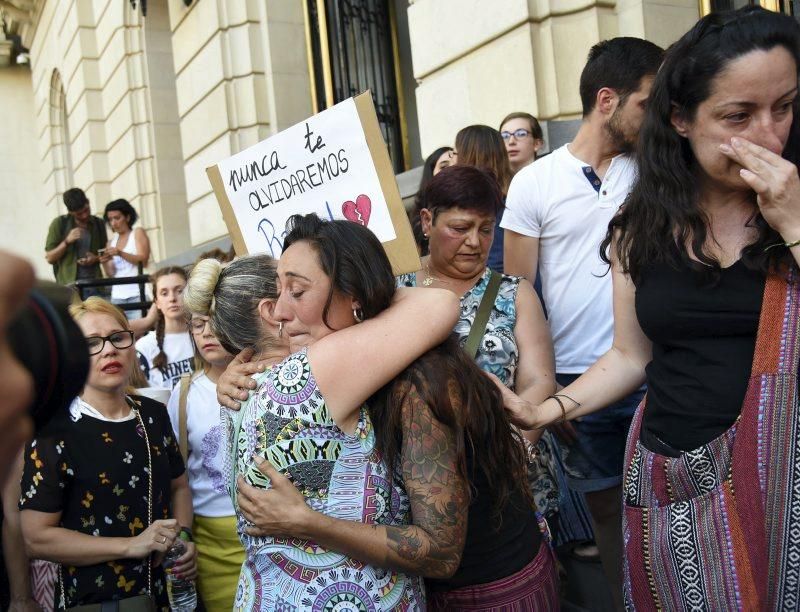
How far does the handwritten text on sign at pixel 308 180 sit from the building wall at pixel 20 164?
78.3 feet

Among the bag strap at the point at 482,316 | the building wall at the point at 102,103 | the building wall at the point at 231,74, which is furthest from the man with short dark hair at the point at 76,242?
the bag strap at the point at 482,316

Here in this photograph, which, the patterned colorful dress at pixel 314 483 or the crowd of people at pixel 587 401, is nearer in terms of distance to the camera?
the crowd of people at pixel 587 401

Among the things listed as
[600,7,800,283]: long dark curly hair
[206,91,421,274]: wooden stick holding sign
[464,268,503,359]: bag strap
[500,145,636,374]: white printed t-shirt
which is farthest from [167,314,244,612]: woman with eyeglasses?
[600,7,800,283]: long dark curly hair

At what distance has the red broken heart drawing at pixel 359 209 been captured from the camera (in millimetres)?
3076

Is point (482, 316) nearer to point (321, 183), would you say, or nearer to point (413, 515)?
point (321, 183)

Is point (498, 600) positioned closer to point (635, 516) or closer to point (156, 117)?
point (635, 516)

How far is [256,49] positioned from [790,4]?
592 centimetres

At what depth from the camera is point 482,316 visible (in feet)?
9.87

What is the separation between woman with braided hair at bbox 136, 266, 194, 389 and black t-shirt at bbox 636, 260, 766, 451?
11.4 feet

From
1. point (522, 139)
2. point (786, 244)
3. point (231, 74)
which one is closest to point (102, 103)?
point (231, 74)

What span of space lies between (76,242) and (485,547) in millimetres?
8720

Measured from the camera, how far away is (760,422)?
1.78m

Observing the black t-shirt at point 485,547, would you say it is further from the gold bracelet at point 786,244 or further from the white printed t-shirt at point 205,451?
the white printed t-shirt at point 205,451

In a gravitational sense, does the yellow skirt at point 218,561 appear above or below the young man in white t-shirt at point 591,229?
below
